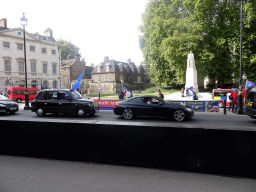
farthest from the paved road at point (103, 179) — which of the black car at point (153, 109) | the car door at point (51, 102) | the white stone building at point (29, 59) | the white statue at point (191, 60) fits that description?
the white stone building at point (29, 59)

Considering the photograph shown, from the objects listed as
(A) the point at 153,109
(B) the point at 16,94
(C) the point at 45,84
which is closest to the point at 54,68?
(C) the point at 45,84

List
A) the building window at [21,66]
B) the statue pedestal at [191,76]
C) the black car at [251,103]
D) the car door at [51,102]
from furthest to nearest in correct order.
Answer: the building window at [21,66] → the statue pedestal at [191,76] → the car door at [51,102] → the black car at [251,103]

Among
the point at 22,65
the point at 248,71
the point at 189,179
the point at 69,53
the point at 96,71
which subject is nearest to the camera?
the point at 189,179

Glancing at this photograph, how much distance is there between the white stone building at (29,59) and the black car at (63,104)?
27353 mm

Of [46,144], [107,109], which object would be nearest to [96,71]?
[107,109]

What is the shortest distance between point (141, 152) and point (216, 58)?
25.7m

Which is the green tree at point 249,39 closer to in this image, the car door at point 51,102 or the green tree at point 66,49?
the car door at point 51,102

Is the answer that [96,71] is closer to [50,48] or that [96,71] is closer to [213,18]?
[50,48]

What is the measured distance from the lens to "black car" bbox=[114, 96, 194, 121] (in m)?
10.7

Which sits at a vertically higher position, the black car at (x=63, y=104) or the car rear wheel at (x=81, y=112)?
the black car at (x=63, y=104)

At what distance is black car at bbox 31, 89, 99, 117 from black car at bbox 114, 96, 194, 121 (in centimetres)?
201

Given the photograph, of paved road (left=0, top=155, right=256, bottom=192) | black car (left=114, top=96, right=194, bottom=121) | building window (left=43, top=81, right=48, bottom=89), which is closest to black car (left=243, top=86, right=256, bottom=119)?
black car (left=114, top=96, right=194, bottom=121)

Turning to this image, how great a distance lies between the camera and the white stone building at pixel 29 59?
3572 centimetres

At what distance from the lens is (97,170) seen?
4133 millimetres
